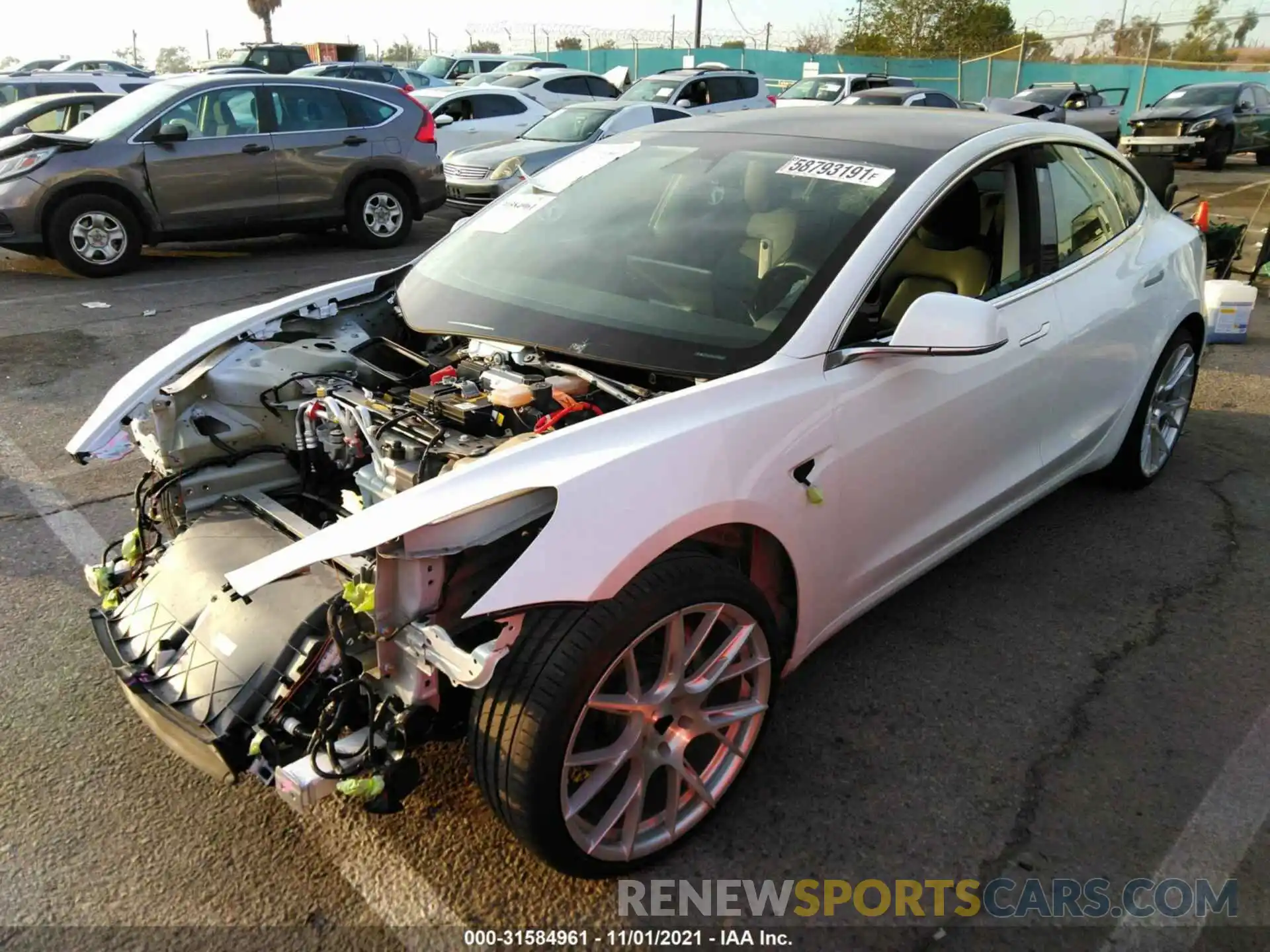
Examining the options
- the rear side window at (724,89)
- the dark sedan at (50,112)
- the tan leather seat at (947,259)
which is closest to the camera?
the tan leather seat at (947,259)

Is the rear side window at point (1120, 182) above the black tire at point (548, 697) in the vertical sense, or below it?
above

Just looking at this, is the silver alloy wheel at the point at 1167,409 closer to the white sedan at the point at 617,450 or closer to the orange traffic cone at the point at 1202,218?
the white sedan at the point at 617,450

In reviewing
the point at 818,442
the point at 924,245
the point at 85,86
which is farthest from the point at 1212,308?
the point at 85,86

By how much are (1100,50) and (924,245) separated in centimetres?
3079

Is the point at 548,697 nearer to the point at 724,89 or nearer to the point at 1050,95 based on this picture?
the point at 724,89

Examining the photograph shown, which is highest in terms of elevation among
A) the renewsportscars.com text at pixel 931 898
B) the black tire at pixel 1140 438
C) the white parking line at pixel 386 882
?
the black tire at pixel 1140 438

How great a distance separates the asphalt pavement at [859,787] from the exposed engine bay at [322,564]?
0.37 metres

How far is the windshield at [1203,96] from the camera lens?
2020 centimetres

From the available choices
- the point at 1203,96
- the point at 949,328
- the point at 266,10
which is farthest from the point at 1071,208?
the point at 266,10

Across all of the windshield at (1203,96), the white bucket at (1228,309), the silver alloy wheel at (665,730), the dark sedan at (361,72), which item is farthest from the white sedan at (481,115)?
the windshield at (1203,96)

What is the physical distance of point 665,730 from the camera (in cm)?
238

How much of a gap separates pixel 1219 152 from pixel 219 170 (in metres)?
19.1

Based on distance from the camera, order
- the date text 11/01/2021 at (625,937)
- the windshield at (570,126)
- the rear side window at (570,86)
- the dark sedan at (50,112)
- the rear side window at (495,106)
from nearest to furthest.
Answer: the date text 11/01/2021 at (625,937)
the dark sedan at (50,112)
the windshield at (570,126)
the rear side window at (495,106)
the rear side window at (570,86)

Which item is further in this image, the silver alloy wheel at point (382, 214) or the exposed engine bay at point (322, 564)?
the silver alloy wheel at point (382, 214)
